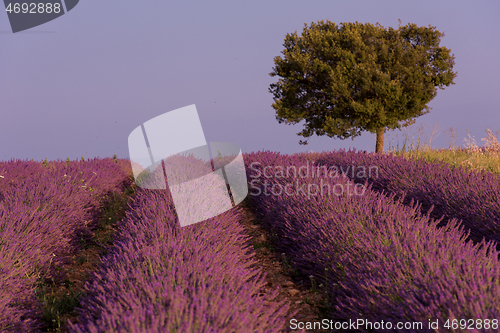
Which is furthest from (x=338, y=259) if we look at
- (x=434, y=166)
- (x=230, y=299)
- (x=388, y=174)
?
(x=434, y=166)

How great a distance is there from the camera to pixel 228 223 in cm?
421

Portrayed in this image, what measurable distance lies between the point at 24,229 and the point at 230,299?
3.20 metres

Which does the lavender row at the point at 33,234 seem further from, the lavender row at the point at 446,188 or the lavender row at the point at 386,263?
the lavender row at the point at 446,188

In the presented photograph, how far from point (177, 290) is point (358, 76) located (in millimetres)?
14946

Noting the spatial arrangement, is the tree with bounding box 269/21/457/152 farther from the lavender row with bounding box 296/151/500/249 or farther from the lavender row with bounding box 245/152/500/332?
the lavender row with bounding box 245/152/500/332

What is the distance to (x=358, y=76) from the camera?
1520cm

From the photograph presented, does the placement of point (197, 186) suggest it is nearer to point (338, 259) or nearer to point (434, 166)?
point (338, 259)

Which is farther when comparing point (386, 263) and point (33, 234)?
point (33, 234)

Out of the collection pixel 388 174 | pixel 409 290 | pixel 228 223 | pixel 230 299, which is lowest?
pixel 388 174

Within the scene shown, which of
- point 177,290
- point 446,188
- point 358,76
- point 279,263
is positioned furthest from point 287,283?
point 358,76

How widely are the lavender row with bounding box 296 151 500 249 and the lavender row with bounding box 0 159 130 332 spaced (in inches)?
193

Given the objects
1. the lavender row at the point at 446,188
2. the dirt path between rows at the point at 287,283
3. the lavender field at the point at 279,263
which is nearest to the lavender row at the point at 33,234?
the lavender field at the point at 279,263

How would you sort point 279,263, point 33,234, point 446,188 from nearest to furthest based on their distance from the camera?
1. point 33,234
2. point 279,263
3. point 446,188

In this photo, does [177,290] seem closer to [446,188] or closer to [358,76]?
Result: [446,188]
